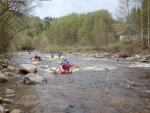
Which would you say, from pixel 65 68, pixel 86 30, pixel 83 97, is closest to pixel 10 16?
pixel 65 68

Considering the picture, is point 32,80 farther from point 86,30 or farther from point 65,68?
point 86,30

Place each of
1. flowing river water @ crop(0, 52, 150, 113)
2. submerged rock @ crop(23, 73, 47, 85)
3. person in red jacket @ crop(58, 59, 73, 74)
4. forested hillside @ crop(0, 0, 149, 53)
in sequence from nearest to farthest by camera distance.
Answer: flowing river water @ crop(0, 52, 150, 113), submerged rock @ crop(23, 73, 47, 85), person in red jacket @ crop(58, 59, 73, 74), forested hillside @ crop(0, 0, 149, 53)

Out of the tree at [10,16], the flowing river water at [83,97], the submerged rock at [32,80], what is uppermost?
the tree at [10,16]

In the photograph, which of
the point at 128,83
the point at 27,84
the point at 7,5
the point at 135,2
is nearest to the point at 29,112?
the point at 27,84

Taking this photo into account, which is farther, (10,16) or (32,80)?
(10,16)

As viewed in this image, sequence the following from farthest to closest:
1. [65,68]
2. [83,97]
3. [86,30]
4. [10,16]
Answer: [86,30] < [10,16] < [65,68] < [83,97]

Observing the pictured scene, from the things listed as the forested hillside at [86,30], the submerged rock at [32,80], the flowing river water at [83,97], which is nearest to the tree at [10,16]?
the forested hillside at [86,30]

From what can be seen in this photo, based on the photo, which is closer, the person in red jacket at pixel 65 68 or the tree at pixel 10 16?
the tree at pixel 10 16

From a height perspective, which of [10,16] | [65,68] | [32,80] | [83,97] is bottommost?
[83,97]

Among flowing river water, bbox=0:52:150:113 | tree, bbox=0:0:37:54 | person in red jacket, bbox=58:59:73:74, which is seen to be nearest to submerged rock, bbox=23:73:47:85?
flowing river water, bbox=0:52:150:113

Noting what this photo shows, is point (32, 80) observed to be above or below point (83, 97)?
above

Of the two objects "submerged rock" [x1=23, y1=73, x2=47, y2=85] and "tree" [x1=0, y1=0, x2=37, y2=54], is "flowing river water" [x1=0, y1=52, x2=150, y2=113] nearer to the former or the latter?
"submerged rock" [x1=23, y1=73, x2=47, y2=85]

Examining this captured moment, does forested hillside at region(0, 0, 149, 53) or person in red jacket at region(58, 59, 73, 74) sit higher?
forested hillside at region(0, 0, 149, 53)

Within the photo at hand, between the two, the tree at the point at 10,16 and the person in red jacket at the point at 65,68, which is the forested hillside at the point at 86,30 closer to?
the tree at the point at 10,16
